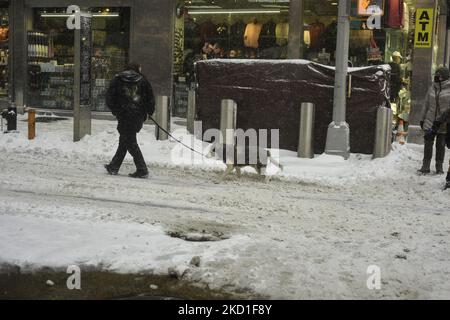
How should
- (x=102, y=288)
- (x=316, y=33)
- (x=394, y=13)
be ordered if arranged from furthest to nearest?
1. (x=316, y=33)
2. (x=394, y=13)
3. (x=102, y=288)

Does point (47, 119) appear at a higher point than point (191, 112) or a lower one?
lower

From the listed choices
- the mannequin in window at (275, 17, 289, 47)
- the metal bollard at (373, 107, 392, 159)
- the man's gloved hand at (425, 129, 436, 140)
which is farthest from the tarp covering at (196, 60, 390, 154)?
the mannequin in window at (275, 17, 289, 47)

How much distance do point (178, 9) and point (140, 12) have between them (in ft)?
3.92

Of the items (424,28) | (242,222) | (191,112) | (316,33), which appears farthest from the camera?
(316,33)

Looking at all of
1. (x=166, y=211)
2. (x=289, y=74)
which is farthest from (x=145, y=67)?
(x=166, y=211)

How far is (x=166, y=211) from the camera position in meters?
8.27

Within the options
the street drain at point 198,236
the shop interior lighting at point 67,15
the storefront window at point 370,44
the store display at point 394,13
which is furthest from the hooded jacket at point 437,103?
the shop interior lighting at point 67,15

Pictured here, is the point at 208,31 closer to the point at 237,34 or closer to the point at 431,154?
the point at 237,34

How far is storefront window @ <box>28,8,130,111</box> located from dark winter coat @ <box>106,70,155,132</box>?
9841mm

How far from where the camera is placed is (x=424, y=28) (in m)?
17.5

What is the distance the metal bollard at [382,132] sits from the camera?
12422 millimetres

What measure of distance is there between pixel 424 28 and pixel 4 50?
531 inches

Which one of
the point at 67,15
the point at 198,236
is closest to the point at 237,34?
the point at 67,15

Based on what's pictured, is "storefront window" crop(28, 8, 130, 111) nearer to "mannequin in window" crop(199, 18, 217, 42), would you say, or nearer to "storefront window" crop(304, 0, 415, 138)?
"mannequin in window" crop(199, 18, 217, 42)
